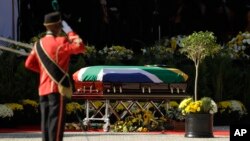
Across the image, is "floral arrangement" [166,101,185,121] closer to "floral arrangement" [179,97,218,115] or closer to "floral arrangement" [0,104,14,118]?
"floral arrangement" [179,97,218,115]

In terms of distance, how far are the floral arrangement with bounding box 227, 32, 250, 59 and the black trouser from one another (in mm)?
12039

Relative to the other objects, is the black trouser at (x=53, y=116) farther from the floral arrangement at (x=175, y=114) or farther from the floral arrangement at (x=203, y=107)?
the floral arrangement at (x=175, y=114)

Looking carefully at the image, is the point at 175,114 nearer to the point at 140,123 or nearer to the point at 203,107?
the point at 140,123

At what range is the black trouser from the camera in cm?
1148

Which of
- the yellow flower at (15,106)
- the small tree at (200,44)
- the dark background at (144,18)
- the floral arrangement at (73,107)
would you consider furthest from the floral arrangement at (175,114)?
the dark background at (144,18)

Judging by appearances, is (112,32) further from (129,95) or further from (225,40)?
(129,95)

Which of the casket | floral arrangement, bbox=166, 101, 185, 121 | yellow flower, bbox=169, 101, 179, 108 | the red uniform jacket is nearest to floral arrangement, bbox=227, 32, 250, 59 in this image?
yellow flower, bbox=169, 101, 179, 108

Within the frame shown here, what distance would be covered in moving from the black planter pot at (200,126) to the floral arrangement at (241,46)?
5641 millimetres

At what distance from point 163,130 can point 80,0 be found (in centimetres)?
630

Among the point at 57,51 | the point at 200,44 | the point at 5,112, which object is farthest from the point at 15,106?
the point at 57,51

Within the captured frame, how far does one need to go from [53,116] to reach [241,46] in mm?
12545

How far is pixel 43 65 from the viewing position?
38.5 feet

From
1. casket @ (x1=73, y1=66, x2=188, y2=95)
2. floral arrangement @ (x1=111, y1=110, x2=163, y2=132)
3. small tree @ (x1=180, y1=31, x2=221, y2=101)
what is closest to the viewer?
small tree @ (x1=180, y1=31, x2=221, y2=101)

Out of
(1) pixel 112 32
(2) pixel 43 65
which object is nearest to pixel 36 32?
(1) pixel 112 32
